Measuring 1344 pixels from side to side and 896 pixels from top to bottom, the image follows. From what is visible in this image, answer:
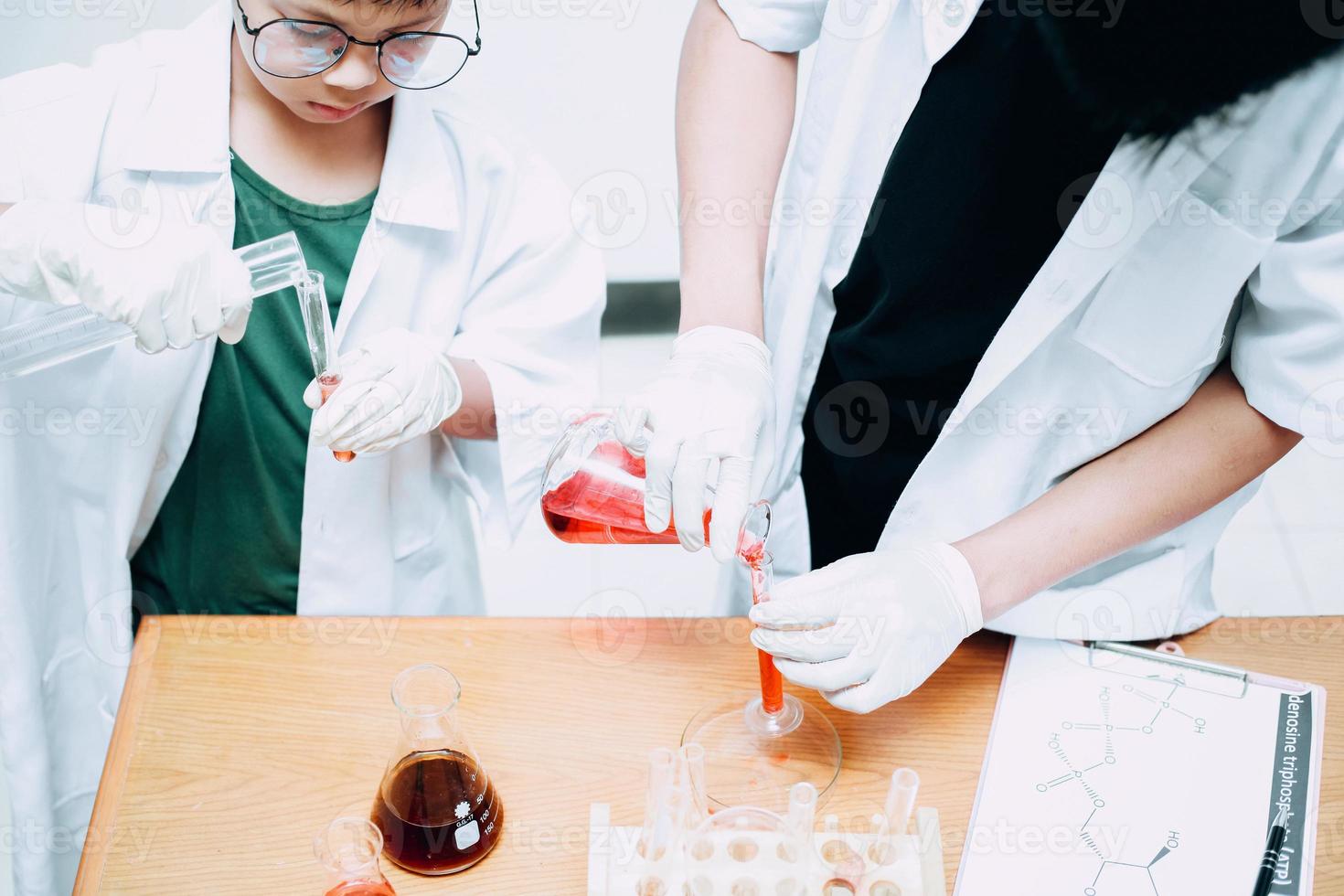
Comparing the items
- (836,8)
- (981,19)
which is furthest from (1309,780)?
(836,8)

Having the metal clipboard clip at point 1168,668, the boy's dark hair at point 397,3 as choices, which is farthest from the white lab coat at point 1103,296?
the boy's dark hair at point 397,3

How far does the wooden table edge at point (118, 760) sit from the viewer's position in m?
1.05

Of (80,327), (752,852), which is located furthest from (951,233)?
(80,327)

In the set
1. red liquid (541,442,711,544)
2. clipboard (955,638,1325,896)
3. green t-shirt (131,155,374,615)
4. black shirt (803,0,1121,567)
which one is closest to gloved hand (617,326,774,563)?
red liquid (541,442,711,544)

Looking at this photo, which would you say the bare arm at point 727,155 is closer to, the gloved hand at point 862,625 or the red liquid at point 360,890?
the gloved hand at point 862,625

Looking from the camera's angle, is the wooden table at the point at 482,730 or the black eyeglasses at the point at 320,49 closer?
the wooden table at the point at 482,730

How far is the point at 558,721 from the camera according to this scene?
1.20 metres

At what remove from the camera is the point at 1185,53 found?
2.86 ft

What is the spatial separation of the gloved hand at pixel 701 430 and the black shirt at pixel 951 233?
19 centimetres

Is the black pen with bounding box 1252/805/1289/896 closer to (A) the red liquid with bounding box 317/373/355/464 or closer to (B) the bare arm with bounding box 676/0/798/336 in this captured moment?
(B) the bare arm with bounding box 676/0/798/336

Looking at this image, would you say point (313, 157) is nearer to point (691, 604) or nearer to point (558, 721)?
point (558, 721)

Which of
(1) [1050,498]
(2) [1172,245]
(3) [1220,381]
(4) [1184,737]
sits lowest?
(4) [1184,737]

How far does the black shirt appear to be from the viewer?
3.82ft

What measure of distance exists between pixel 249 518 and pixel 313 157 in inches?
19.9
